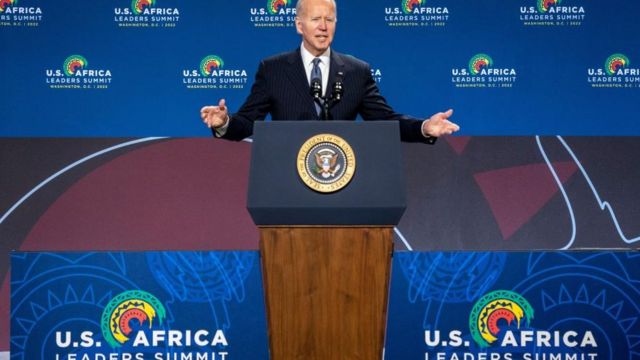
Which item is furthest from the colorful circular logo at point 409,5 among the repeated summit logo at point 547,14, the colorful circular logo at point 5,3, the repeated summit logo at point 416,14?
the colorful circular logo at point 5,3

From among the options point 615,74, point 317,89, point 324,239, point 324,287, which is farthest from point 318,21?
point 615,74

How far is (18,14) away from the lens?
4543 mm

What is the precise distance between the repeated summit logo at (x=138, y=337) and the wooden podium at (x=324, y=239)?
42 cm

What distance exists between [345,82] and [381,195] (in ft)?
2.76

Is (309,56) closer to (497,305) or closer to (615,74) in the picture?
(497,305)

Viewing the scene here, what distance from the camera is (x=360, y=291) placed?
209cm

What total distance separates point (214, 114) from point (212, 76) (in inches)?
86.0

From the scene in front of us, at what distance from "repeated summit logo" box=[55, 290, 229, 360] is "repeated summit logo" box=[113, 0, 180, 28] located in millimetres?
2513

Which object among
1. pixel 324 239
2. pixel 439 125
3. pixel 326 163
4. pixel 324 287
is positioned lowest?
pixel 324 287

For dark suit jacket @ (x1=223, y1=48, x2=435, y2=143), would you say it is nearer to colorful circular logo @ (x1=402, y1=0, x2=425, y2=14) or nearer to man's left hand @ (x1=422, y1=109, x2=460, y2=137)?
man's left hand @ (x1=422, y1=109, x2=460, y2=137)

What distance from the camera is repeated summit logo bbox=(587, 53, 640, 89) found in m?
4.55

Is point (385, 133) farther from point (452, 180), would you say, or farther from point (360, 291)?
point (452, 180)

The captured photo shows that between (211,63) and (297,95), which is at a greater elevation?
(211,63)

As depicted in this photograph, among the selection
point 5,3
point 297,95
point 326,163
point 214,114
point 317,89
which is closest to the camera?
point 326,163
